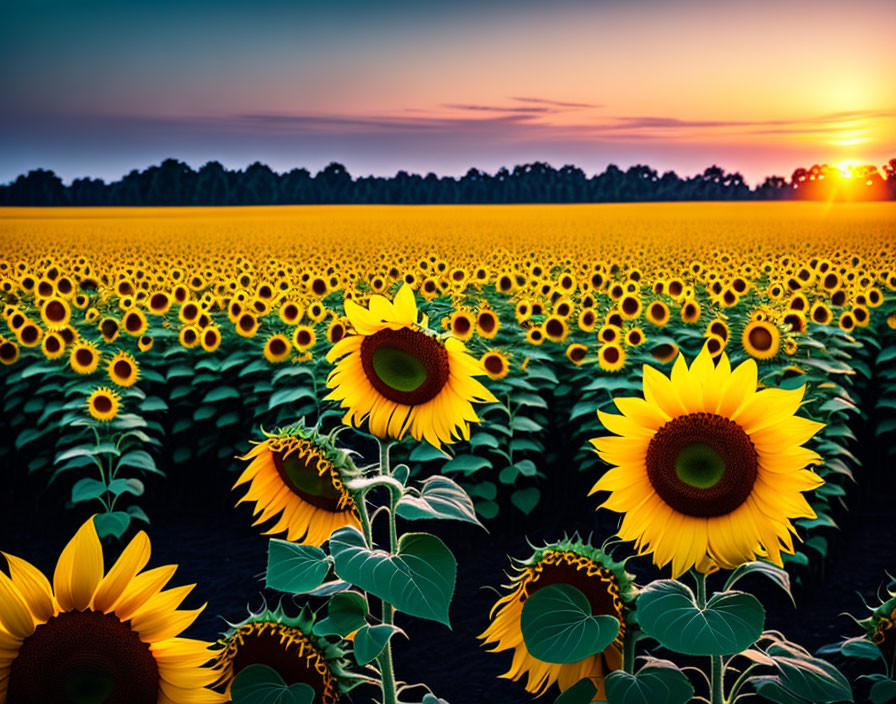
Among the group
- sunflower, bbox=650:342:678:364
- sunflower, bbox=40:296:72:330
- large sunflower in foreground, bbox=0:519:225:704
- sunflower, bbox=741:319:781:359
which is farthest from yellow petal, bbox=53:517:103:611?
sunflower, bbox=40:296:72:330

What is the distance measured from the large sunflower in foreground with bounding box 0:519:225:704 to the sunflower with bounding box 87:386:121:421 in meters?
4.61

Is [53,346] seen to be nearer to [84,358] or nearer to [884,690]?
[84,358]

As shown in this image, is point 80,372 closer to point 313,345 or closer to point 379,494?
point 313,345

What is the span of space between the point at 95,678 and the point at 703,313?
724 cm

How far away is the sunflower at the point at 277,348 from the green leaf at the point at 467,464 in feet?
6.07

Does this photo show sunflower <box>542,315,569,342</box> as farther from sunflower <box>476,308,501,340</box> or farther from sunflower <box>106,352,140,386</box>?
sunflower <box>106,352,140,386</box>

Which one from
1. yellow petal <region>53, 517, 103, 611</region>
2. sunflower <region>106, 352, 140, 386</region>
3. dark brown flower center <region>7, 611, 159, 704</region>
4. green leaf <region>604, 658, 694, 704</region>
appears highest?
yellow petal <region>53, 517, 103, 611</region>

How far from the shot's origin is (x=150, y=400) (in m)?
6.10

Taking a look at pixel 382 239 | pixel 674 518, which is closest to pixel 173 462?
pixel 674 518

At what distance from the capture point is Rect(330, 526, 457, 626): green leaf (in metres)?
1.37

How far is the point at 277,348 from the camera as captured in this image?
6363 millimetres

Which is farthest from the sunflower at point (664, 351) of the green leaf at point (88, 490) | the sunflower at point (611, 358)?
the green leaf at point (88, 490)

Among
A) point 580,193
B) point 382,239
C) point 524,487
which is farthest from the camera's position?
point 580,193

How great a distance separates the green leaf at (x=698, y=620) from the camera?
4.29ft
